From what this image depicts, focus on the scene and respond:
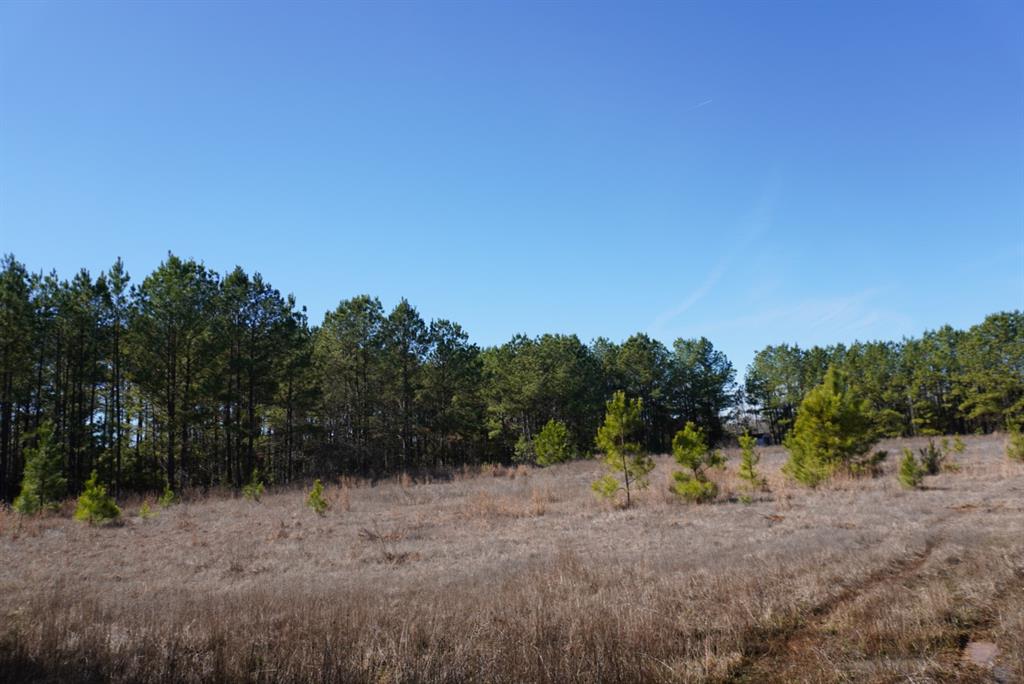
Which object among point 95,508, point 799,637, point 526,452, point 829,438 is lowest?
point 526,452

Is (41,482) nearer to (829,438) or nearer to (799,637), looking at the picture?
(799,637)

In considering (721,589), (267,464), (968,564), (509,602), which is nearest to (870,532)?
(968,564)

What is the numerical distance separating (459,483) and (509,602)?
2106cm

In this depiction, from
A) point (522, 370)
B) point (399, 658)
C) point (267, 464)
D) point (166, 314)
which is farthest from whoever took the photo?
point (522, 370)

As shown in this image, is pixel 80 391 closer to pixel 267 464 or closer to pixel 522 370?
pixel 267 464

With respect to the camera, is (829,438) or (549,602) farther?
(829,438)

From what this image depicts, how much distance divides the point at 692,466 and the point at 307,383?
95.3 ft

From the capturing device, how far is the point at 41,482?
18.6m

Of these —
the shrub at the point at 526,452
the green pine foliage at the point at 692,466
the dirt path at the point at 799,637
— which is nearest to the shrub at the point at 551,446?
the shrub at the point at 526,452

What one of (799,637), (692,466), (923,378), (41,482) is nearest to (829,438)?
(692,466)

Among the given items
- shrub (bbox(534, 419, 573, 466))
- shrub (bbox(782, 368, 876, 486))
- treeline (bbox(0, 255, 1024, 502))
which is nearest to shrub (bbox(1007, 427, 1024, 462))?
shrub (bbox(782, 368, 876, 486))

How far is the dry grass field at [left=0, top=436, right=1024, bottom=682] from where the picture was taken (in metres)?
4.69

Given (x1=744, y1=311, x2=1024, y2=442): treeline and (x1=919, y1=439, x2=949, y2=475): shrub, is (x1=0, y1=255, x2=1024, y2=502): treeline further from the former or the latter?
(x1=919, y1=439, x2=949, y2=475): shrub

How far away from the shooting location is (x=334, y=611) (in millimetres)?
6137
